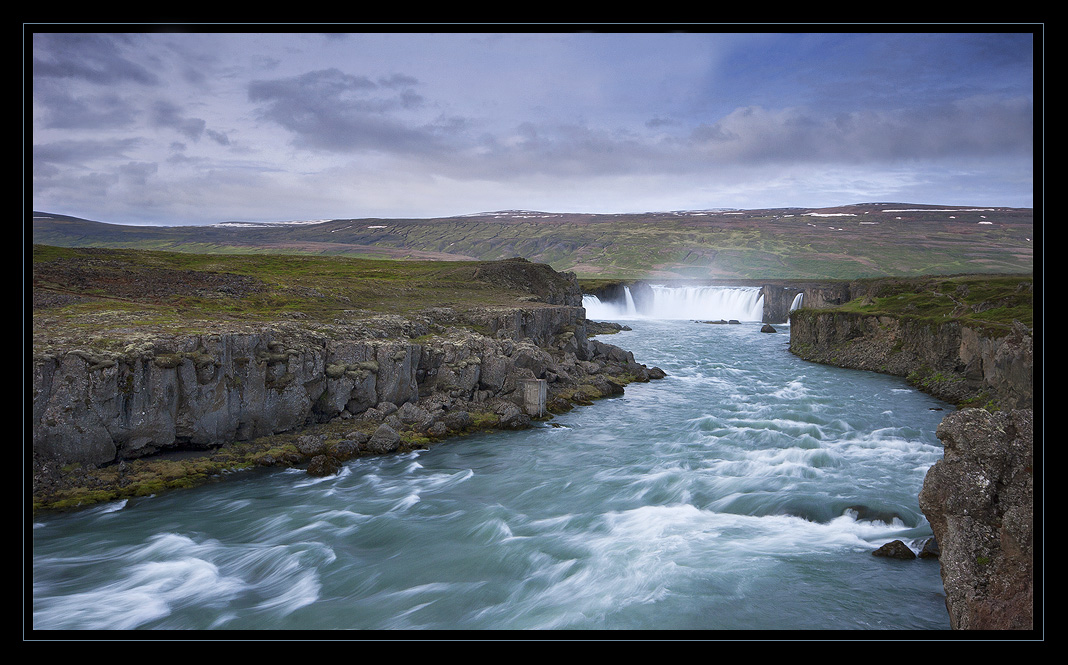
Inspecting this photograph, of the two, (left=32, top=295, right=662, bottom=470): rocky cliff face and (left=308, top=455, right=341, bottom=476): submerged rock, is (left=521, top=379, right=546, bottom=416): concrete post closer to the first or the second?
(left=32, top=295, right=662, bottom=470): rocky cliff face

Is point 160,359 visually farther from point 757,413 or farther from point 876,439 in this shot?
point 876,439

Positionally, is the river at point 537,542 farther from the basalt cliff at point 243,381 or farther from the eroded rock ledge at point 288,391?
the eroded rock ledge at point 288,391

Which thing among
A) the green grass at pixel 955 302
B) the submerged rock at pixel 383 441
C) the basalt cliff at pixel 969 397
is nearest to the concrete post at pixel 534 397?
the submerged rock at pixel 383 441

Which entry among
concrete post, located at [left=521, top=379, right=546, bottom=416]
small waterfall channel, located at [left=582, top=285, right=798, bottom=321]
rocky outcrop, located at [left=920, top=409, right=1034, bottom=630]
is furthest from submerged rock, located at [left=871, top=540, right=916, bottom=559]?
small waterfall channel, located at [left=582, top=285, right=798, bottom=321]

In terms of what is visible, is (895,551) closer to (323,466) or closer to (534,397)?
(323,466)

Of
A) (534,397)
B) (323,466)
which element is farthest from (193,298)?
(534,397)
